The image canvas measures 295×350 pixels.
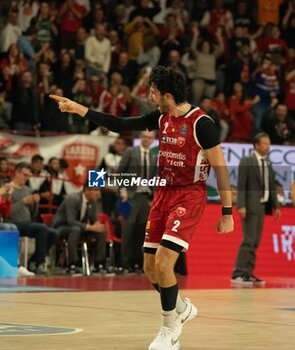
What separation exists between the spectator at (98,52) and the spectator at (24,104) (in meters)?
2.67

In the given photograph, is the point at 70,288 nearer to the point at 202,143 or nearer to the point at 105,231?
the point at 105,231

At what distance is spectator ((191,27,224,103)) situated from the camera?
24844 millimetres

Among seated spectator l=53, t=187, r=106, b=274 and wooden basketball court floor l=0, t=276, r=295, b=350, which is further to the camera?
seated spectator l=53, t=187, r=106, b=274

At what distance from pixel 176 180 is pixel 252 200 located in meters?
9.36

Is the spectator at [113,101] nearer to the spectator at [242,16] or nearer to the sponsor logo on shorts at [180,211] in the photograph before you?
the spectator at [242,16]

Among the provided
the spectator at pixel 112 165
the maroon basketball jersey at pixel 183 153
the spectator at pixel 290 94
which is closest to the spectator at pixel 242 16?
the spectator at pixel 290 94

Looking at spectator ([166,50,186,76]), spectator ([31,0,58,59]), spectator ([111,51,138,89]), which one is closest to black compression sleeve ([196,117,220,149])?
spectator ([31,0,58,59])

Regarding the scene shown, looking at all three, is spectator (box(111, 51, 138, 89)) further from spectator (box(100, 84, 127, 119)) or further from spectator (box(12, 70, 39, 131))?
spectator (box(12, 70, 39, 131))

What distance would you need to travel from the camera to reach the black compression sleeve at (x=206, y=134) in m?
8.24

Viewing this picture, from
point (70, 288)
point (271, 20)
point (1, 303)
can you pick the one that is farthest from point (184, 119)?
point (271, 20)

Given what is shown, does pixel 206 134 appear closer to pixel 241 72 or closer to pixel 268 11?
pixel 241 72

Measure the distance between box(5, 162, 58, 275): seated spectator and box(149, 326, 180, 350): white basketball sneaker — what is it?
1008cm

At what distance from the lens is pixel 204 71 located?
25047 millimetres

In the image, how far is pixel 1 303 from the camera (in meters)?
11.9
